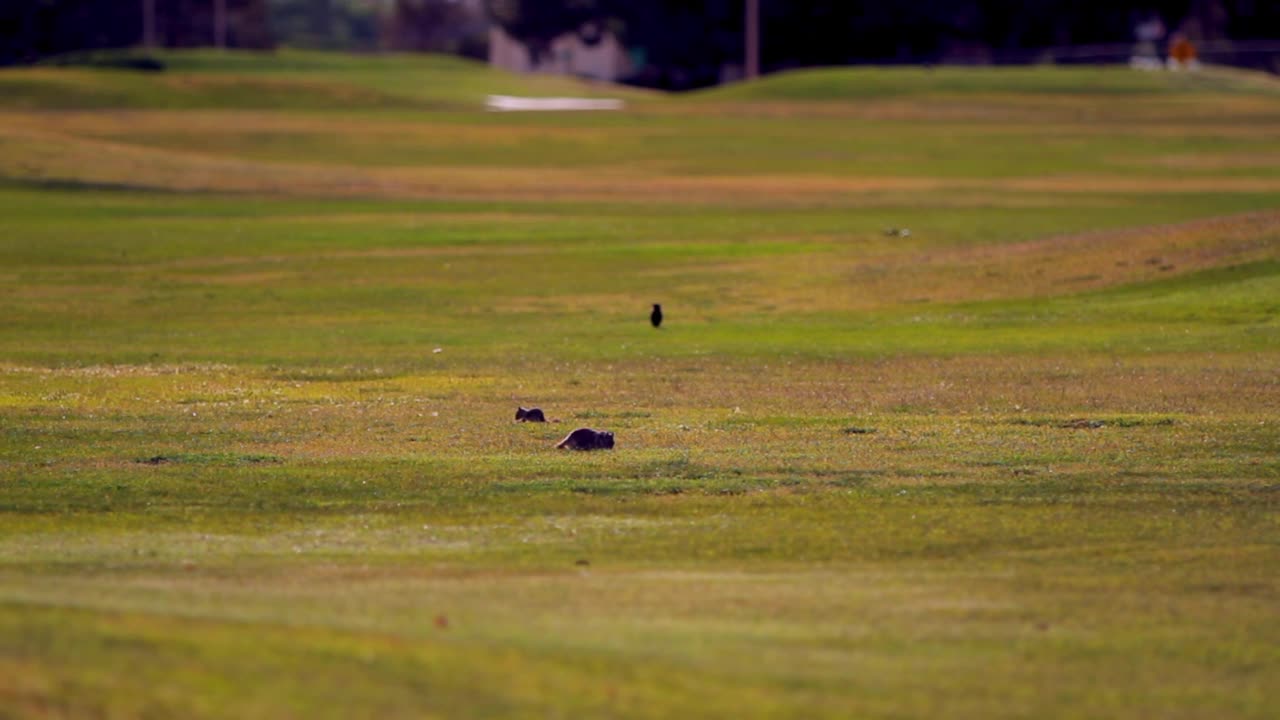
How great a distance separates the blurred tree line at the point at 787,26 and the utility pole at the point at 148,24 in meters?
0.15

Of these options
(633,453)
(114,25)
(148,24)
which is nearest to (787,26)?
(148,24)

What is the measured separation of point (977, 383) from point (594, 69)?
12910 cm

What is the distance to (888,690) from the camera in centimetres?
838

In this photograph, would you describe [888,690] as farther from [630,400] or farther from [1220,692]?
[630,400]

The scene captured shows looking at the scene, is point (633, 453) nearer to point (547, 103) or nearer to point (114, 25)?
point (547, 103)

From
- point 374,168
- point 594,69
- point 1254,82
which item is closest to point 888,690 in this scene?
point 374,168

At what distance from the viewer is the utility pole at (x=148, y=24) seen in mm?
110250

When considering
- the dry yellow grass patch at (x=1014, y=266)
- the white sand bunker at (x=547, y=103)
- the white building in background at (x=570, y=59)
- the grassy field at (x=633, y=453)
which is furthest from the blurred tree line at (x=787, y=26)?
the dry yellow grass patch at (x=1014, y=266)

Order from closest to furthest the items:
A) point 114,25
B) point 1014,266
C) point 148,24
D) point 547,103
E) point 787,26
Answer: point 1014,266, point 547,103, point 148,24, point 787,26, point 114,25

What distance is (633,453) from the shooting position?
49.4ft

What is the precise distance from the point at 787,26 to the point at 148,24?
105 ft

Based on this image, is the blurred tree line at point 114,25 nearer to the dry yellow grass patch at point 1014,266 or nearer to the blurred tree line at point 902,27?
the blurred tree line at point 902,27

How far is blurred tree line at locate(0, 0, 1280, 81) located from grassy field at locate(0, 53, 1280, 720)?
222ft

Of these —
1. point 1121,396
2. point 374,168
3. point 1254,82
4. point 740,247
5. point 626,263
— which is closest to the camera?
point 1121,396
